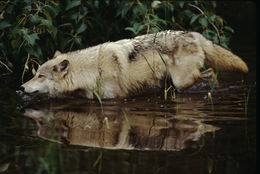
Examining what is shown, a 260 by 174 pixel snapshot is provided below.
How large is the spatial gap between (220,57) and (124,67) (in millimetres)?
1783

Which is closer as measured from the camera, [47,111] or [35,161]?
[35,161]

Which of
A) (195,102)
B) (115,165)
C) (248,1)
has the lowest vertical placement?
(115,165)

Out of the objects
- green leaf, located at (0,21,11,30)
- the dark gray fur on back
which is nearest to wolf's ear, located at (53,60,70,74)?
the dark gray fur on back

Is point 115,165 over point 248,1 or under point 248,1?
under

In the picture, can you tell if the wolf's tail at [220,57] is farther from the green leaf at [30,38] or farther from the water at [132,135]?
the green leaf at [30,38]

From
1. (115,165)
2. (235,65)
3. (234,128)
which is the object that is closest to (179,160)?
(115,165)

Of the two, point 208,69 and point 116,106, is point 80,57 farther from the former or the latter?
point 208,69

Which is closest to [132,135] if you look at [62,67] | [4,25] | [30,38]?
[62,67]

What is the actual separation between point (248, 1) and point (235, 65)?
15534mm

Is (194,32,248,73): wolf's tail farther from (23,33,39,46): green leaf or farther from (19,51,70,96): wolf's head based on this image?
(23,33,39,46): green leaf

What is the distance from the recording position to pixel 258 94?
6023 mm

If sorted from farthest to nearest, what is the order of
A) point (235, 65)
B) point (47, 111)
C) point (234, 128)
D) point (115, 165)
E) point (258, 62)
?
point (258, 62)
point (235, 65)
point (47, 111)
point (234, 128)
point (115, 165)

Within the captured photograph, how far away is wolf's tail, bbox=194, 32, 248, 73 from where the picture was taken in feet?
21.5

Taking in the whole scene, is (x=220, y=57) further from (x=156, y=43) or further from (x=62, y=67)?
Answer: (x=62, y=67)
